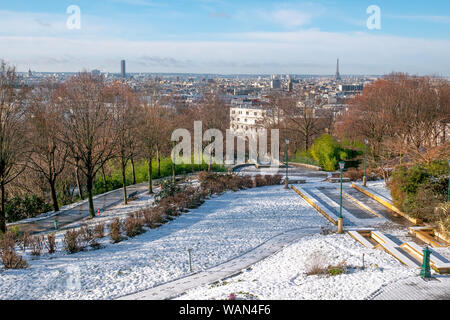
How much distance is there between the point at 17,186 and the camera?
21.8 meters

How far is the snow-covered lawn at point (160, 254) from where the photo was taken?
1041 centimetres

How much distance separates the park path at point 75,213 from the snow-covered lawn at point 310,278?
10765 millimetres

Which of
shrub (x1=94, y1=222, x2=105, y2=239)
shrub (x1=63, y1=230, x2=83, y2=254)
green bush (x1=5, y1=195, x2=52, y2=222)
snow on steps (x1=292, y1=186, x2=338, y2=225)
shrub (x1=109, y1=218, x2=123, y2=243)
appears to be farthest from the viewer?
green bush (x1=5, y1=195, x2=52, y2=222)

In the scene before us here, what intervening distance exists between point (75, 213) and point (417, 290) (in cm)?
1681

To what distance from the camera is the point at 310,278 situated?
1034cm

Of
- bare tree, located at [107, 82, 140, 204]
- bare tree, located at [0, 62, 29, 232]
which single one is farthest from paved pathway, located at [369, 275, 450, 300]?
bare tree, located at [107, 82, 140, 204]

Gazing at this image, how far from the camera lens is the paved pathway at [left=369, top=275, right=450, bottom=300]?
29.4 feet

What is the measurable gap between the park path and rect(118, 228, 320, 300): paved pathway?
9415mm

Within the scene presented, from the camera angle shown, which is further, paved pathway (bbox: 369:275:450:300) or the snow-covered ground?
the snow-covered ground

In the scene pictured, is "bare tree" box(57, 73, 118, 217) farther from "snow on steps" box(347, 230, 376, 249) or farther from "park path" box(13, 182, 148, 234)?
"snow on steps" box(347, 230, 376, 249)

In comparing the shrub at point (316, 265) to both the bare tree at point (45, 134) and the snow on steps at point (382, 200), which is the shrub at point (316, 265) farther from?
the bare tree at point (45, 134)

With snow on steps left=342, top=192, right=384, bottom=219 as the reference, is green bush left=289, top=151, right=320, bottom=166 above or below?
above

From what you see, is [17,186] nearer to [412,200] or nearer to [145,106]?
[145,106]

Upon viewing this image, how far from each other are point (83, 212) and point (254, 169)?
14.9 meters
